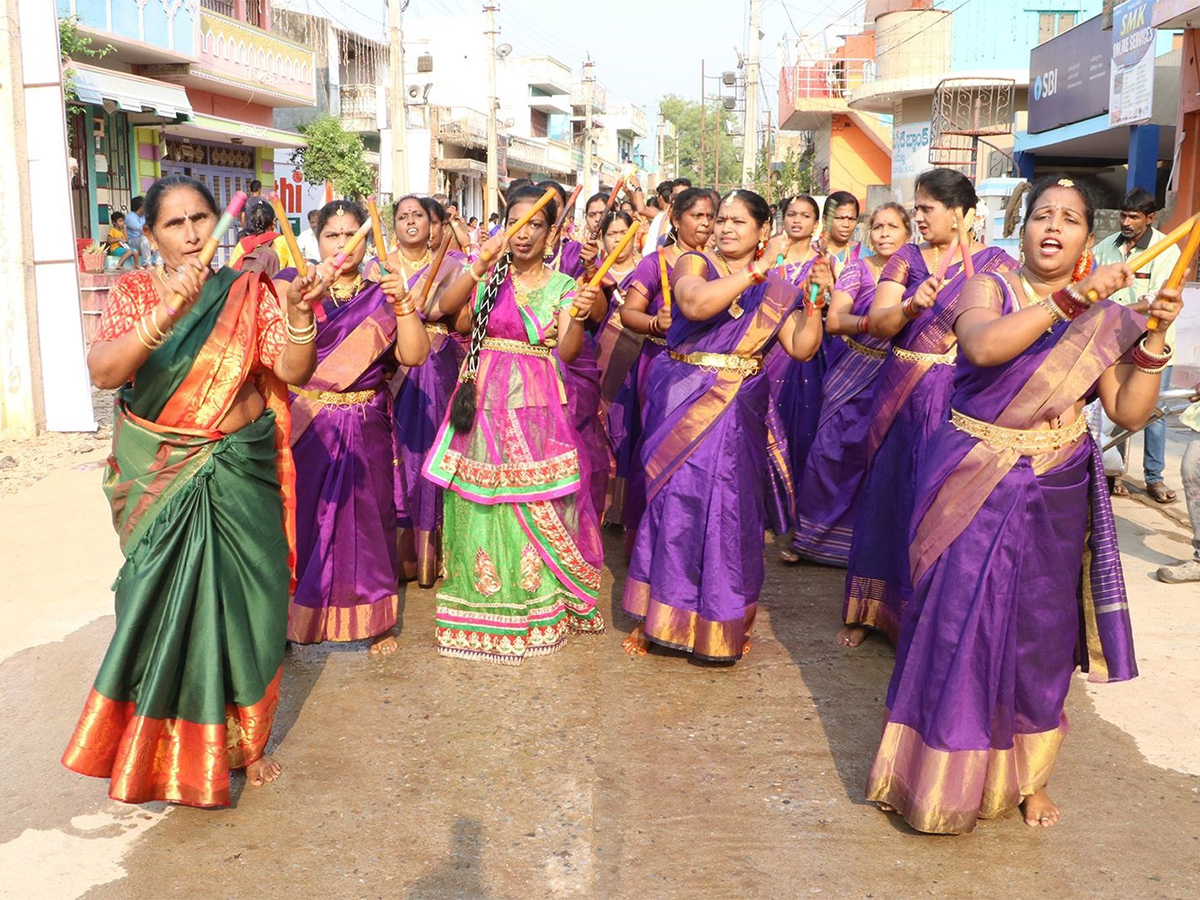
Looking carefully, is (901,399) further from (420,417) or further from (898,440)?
(420,417)

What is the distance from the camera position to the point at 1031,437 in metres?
3.25

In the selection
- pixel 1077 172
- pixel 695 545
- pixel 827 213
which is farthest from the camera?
pixel 1077 172


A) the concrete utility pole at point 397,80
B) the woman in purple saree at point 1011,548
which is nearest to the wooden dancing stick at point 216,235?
the woman in purple saree at point 1011,548

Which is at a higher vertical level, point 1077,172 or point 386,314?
point 1077,172

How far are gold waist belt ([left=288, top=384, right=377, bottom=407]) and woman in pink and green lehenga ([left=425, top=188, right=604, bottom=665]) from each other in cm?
37

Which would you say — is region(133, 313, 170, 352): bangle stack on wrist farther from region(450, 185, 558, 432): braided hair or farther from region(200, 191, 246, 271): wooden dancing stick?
region(450, 185, 558, 432): braided hair

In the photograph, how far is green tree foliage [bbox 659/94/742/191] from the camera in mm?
79938

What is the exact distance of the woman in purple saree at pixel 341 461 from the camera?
4723 mm

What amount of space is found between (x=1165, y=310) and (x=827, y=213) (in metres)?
4.42

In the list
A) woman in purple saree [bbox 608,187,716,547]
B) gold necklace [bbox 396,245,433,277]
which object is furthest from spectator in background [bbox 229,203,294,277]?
woman in purple saree [bbox 608,187,716,547]

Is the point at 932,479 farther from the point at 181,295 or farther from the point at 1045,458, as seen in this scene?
the point at 181,295

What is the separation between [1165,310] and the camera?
9.52ft

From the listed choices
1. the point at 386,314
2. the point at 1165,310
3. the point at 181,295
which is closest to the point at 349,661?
the point at 386,314

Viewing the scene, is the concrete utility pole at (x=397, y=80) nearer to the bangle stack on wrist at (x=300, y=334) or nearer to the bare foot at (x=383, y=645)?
the bare foot at (x=383, y=645)
